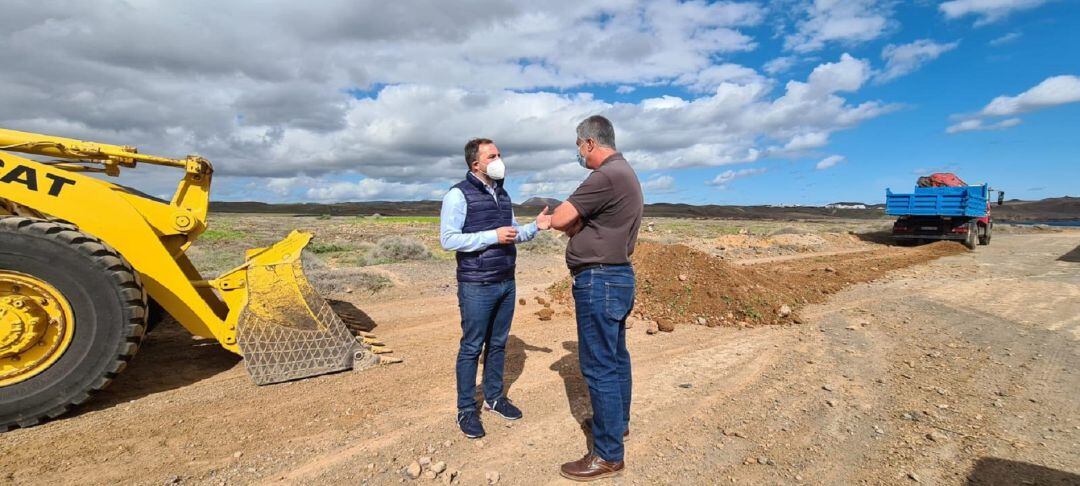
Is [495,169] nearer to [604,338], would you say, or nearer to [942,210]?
[604,338]

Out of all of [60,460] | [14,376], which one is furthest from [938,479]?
[14,376]

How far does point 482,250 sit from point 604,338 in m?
1.03

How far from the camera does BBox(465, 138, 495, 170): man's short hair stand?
11.5 feet

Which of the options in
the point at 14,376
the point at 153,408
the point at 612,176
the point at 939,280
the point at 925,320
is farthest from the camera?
the point at 939,280

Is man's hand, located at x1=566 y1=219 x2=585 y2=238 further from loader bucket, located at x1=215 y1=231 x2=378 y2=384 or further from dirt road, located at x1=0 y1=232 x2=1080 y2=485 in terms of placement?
loader bucket, located at x1=215 y1=231 x2=378 y2=384

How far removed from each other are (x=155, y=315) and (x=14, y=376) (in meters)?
2.16

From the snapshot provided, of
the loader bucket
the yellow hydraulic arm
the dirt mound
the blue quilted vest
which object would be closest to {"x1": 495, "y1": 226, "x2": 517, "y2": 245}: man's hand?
the blue quilted vest

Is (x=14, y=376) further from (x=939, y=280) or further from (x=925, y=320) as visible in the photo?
(x=939, y=280)

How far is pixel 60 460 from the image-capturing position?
3.13 metres

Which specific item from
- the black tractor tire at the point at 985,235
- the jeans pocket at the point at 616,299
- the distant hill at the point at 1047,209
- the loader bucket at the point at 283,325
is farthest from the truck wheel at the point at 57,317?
the distant hill at the point at 1047,209

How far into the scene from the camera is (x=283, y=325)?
4379mm

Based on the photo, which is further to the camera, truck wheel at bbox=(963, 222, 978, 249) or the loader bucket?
truck wheel at bbox=(963, 222, 978, 249)

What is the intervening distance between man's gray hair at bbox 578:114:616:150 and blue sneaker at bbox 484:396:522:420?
2070mm

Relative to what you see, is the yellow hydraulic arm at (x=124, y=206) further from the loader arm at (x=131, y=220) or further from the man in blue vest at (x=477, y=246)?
the man in blue vest at (x=477, y=246)
